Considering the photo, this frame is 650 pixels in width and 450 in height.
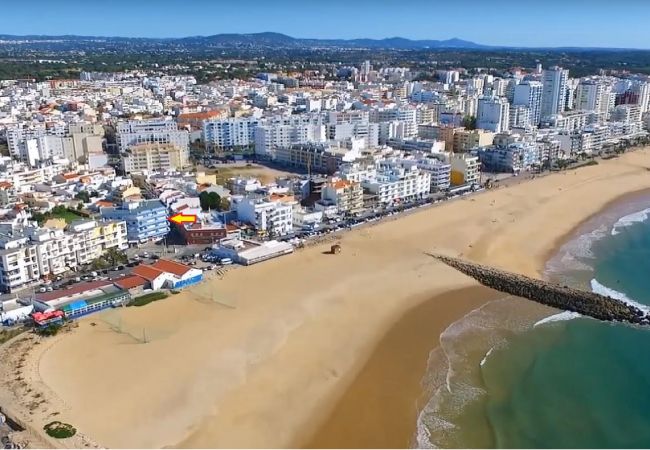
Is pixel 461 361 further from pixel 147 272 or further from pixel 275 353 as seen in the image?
pixel 147 272

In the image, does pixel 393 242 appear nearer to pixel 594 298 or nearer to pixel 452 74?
pixel 594 298

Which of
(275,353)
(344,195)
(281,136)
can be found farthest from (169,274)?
(281,136)

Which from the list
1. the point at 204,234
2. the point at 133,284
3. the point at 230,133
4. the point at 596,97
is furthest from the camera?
the point at 596,97

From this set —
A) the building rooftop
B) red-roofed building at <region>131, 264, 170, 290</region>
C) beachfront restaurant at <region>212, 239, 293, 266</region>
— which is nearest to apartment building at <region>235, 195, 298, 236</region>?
beachfront restaurant at <region>212, 239, 293, 266</region>

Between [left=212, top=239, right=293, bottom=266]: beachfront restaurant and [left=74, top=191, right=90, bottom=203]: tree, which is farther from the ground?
[left=74, top=191, right=90, bottom=203]: tree

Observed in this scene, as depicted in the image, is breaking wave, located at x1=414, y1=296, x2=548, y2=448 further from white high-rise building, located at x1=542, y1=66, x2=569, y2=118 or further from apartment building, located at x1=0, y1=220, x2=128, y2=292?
white high-rise building, located at x1=542, y1=66, x2=569, y2=118

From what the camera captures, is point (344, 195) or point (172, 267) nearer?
point (172, 267)

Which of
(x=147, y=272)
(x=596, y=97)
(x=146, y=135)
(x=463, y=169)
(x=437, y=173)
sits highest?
(x=596, y=97)

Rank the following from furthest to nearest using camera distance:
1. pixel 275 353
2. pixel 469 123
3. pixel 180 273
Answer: pixel 469 123 → pixel 180 273 → pixel 275 353
